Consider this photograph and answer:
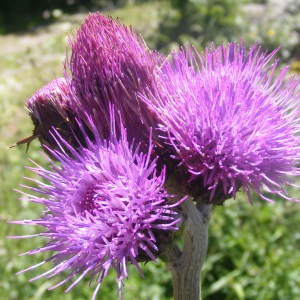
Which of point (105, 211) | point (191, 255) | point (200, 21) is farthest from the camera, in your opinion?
point (200, 21)

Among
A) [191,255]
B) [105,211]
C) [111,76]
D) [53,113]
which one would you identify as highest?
[111,76]

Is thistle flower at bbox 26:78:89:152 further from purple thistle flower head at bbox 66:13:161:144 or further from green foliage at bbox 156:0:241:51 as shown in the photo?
green foliage at bbox 156:0:241:51

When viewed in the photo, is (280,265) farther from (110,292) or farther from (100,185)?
(100,185)

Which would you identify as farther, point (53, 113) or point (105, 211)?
point (53, 113)

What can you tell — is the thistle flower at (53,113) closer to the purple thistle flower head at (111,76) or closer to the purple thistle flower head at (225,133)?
the purple thistle flower head at (111,76)

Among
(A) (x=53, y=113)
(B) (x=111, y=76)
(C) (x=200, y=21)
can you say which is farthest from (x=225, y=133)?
(C) (x=200, y=21)

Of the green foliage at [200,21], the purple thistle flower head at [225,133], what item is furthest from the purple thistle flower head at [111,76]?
the green foliage at [200,21]

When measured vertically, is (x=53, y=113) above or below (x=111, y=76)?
below

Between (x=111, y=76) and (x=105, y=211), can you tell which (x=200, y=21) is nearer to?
(x=111, y=76)
